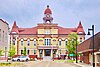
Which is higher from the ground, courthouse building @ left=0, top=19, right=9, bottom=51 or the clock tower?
the clock tower

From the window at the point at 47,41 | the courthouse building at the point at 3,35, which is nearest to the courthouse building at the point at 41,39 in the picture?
the window at the point at 47,41

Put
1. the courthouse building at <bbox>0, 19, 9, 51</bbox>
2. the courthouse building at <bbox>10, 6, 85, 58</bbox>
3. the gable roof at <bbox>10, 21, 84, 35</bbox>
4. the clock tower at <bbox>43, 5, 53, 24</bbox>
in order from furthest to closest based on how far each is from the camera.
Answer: the clock tower at <bbox>43, 5, 53, 24</bbox>, the gable roof at <bbox>10, 21, 84, 35</bbox>, the courthouse building at <bbox>10, 6, 85, 58</bbox>, the courthouse building at <bbox>0, 19, 9, 51</bbox>

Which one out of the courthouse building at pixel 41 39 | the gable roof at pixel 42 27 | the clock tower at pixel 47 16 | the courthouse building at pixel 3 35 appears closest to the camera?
the courthouse building at pixel 3 35

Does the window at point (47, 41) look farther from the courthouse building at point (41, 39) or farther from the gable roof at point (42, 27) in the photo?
the gable roof at point (42, 27)

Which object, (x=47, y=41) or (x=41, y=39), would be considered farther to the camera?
(x=47, y=41)

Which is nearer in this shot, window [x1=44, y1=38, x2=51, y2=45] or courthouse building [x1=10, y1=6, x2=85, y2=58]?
courthouse building [x1=10, y1=6, x2=85, y2=58]

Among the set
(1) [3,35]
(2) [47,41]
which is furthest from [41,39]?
(1) [3,35]

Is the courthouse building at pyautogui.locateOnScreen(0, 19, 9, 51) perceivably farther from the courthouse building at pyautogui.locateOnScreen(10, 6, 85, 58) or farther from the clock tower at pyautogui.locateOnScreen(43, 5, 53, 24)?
the clock tower at pyautogui.locateOnScreen(43, 5, 53, 24)

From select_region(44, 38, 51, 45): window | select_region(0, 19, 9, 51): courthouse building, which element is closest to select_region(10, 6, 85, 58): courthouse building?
select_region(44, 38, 51, 45): window

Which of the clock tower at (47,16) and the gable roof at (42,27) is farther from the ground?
the clock tower at (47,16)

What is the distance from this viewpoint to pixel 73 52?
87.4m

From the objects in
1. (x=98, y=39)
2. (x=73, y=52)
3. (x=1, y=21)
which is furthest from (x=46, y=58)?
(x=98, y=39)

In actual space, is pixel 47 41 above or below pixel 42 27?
below

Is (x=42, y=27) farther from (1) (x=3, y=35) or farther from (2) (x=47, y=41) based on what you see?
(1) (x=3, y=35)
